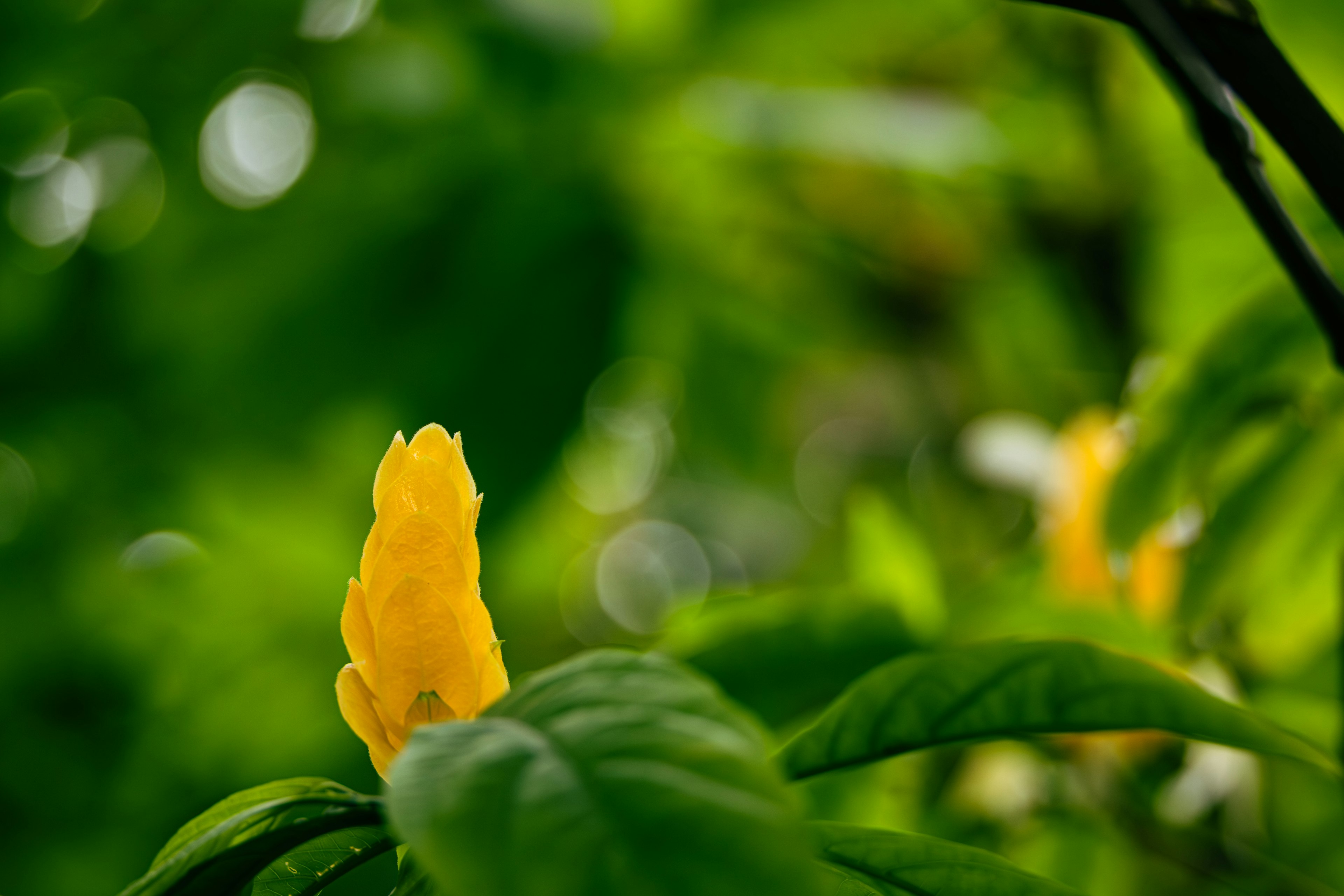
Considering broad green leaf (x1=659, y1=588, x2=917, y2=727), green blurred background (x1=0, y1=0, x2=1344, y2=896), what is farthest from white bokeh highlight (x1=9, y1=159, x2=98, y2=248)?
broad green leaf (x1=659, y1=588, x2=917, y2=727)

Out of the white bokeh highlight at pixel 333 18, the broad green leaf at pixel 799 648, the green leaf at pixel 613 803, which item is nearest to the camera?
the green leaf at pixel 613 803

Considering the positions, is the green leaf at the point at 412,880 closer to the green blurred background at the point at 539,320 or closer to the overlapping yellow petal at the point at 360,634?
the overlapping yellow petal at the point at 360,634

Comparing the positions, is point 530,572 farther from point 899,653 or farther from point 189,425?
point 899,653

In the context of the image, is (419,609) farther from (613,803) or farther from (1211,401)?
(1211,401)

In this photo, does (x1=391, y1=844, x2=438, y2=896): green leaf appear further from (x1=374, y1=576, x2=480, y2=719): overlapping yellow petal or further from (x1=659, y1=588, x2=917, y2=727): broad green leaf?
(x1=659, y1=588, x2=917, y2=727): broad green leaf

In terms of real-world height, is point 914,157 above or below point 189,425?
above

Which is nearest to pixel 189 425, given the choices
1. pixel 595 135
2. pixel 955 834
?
pixel 595 135

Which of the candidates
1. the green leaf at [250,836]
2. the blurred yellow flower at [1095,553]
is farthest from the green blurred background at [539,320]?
the green leaf at [250,836]
